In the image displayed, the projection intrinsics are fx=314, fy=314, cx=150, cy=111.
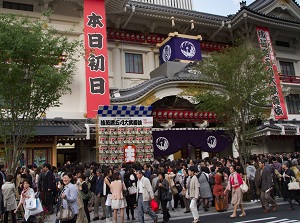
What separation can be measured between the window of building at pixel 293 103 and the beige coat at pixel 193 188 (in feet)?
60.7

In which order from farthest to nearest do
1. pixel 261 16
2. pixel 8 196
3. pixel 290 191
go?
pixel 261 16
pixel 290 191
pixel 8 196

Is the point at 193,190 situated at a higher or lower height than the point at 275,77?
lower

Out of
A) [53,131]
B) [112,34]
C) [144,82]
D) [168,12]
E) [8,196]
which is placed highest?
[168,12]

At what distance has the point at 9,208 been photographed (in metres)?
8.95

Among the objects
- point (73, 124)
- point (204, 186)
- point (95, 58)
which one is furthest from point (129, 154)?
point (204, 186)

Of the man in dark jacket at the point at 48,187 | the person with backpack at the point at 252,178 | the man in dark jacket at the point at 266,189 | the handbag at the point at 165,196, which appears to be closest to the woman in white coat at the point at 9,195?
the man in dark jacket at the point at 48,187

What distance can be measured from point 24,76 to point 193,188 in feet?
21.4

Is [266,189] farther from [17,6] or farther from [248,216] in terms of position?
[17,6]

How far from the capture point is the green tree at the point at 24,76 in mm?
9672

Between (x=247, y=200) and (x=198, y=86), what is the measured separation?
7793 millimetres

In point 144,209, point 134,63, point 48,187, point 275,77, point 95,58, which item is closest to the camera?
point 144,209

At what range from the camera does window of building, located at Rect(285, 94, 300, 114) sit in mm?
25516

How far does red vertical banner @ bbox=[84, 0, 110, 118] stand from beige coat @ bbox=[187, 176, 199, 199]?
8.38 metres

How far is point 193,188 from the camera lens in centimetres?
962
